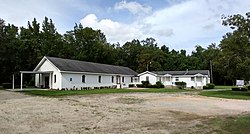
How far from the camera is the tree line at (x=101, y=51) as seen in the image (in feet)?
108

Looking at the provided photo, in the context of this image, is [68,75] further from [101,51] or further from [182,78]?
[101,51]

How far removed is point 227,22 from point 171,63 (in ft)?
139

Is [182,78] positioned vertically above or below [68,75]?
below

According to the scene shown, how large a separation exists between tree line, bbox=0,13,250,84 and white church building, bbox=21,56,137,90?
870 centimetres

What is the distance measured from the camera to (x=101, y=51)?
212 ft

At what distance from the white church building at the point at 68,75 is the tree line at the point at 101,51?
8.70 metres

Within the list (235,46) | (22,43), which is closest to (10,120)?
(235,46)

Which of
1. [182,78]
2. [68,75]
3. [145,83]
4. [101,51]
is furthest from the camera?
[101,51]

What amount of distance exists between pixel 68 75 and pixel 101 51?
1122 inches

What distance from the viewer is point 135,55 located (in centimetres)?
7738

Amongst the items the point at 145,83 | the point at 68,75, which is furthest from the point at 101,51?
the point at 68,75

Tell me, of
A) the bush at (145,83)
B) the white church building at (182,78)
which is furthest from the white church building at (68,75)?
the white church building at (182,78)

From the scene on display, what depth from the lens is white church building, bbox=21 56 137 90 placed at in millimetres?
36094

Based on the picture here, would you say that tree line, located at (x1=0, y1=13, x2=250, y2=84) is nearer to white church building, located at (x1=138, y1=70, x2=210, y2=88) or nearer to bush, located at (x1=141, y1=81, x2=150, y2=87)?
white church building, located at (x1=138, y1=70, x2=210, y2=88)
